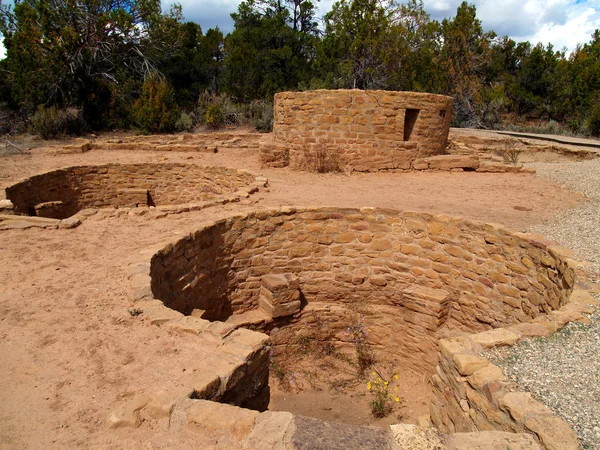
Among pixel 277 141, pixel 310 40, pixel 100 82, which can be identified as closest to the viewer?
pixel 277 141

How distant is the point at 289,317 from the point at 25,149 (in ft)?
35.5

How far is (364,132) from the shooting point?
30.2 ft

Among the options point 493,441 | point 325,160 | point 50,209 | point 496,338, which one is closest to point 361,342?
point 496,338

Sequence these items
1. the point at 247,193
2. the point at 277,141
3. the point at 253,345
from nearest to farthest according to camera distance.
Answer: the point at 253,345 → the point at 247,193 → the point at 277,141

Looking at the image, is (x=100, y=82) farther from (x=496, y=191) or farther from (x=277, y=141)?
(x=496, y=191)

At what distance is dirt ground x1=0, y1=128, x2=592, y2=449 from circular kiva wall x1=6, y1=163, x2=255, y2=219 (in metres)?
1.24

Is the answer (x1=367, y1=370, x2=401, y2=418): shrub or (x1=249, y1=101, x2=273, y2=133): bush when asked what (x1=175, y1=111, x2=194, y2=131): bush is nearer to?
(x1=249, y1=101, x2=273, y2=133): bush

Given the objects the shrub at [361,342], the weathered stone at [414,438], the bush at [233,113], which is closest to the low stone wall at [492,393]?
the weathered stone at [414,438]

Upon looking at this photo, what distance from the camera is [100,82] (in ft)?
56.1

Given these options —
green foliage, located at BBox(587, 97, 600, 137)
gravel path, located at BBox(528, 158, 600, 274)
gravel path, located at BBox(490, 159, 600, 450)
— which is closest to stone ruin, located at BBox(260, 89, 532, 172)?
gravel path, located at BBox(528, 158, 600, 274)

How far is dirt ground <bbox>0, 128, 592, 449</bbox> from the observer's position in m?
2.29

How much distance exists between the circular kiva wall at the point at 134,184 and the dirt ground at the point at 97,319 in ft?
4.06

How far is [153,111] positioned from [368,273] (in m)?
12.9

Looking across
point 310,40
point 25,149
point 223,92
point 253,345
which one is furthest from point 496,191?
point 310,40
